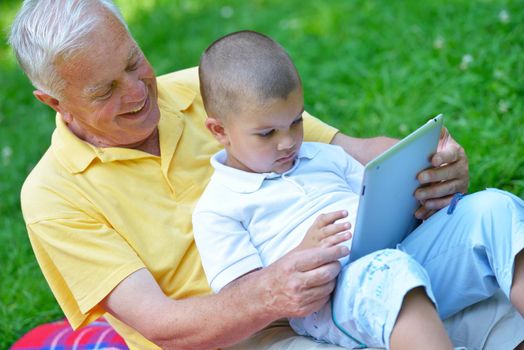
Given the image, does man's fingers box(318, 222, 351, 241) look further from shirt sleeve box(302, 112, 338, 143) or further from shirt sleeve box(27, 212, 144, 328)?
shirt sleeve box(302, 112, 338, 143)

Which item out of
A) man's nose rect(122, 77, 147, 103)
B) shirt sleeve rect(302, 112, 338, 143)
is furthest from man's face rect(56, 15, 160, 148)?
shirt sleeve rect(302, 112, 338, 143)

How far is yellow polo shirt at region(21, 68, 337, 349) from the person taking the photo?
2439 millimetres

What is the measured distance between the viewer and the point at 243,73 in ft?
7.71

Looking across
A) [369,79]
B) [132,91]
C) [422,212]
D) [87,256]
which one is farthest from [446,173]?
[369,79]

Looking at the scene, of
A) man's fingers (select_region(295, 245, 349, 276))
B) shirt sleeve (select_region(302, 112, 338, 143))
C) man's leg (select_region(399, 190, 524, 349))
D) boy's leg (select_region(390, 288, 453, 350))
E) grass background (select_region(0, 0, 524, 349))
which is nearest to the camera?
boy's leg (select_region(390, 288, 453, 350))

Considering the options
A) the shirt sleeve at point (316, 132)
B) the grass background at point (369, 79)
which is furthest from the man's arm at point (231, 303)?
the grass background at point (369, 79)

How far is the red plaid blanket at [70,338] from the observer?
2994mm

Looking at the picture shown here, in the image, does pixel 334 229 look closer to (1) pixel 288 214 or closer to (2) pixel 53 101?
(1) pixel 288 214

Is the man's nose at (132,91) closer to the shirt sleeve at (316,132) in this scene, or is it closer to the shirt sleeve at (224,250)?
the shirt sleeve at (224,250)

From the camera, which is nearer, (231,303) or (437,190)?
(231,303)

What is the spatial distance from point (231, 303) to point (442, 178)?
722mm

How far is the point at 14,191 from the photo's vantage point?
4.65 meters

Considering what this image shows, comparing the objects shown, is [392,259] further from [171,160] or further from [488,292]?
[171,160]

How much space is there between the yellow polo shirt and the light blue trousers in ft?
1.45
